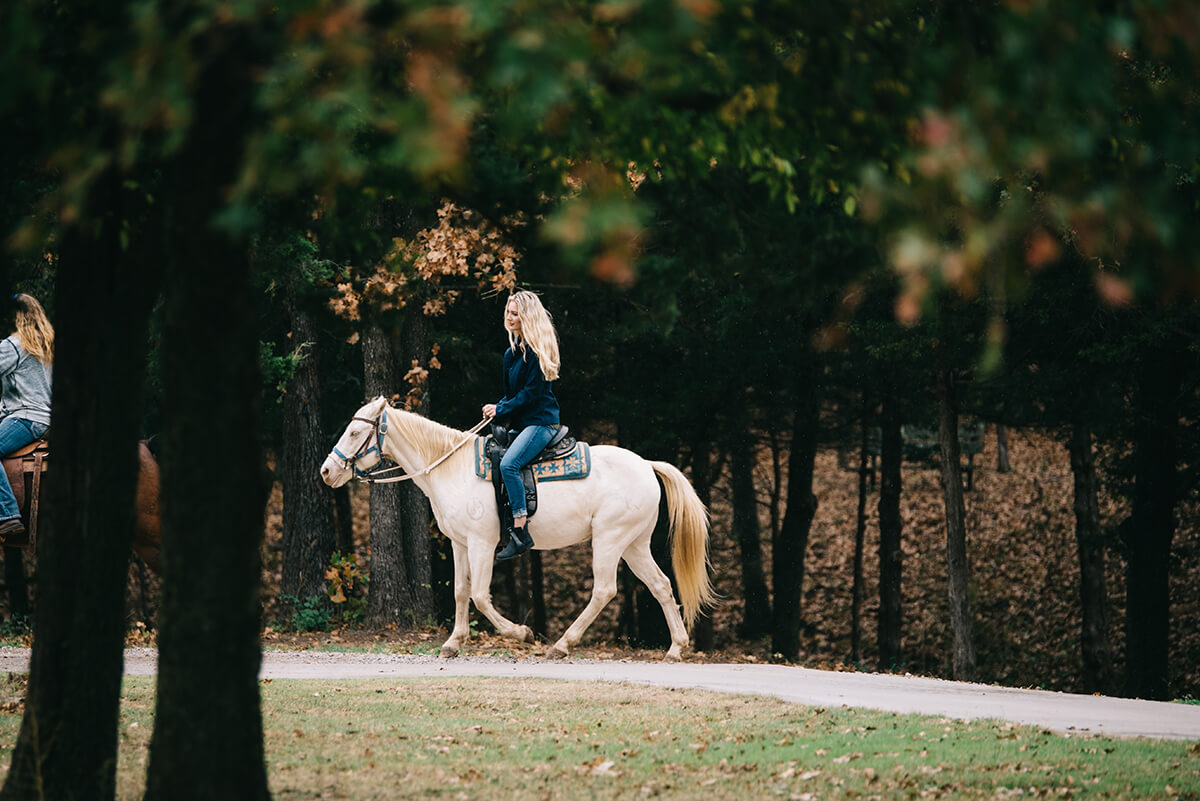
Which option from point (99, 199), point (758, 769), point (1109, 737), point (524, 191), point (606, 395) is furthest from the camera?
point (606, 395)

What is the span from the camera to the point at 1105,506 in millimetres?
29688

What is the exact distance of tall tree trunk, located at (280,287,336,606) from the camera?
18297 millimetres

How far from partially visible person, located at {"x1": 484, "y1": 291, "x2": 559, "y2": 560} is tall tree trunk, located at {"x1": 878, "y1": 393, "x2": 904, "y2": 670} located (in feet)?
35.5

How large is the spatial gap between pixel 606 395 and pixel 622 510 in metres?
7.26

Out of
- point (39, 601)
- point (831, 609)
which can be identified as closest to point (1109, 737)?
point (39, 601)

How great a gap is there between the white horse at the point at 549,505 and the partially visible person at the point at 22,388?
2.90 metres

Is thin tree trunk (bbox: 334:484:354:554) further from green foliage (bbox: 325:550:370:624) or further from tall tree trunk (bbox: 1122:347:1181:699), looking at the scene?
tall tree trunk (bbox: 1122:347:1181:699)

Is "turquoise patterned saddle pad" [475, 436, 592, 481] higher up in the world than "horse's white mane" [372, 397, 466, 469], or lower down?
lower down

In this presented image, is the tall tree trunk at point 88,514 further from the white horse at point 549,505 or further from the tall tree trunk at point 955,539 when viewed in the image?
the tall tree trunk at point 955,539

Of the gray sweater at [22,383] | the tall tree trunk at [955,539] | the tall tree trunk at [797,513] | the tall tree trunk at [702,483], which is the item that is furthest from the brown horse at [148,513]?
the tall tree trunk at [797,513]

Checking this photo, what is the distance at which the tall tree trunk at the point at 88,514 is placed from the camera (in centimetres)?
594

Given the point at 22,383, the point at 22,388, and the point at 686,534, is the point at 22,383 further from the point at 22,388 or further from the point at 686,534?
the point at 686,534

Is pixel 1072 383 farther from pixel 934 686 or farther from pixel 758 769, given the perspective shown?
pixel 758 769

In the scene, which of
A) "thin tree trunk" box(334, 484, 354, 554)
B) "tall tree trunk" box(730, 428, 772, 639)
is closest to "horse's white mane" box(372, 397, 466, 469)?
"tall tree trunk" box(730, 428, 772, 639)
